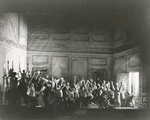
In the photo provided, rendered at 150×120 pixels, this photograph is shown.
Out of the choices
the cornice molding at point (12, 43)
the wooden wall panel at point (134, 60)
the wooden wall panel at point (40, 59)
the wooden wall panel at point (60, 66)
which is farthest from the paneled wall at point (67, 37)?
the wooden wall panel at point (134, 60)

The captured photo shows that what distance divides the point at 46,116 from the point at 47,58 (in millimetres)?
4824

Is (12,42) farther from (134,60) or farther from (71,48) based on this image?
(134,60)

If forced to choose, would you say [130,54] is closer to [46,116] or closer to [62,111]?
[62,111]

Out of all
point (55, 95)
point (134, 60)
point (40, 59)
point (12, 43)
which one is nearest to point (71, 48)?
point (40, 59)

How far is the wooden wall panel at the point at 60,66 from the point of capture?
1254 centimetres

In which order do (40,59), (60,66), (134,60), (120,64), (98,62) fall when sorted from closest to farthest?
(134,60)
(120,64)
(40,59)
(60,66)
(98,62)

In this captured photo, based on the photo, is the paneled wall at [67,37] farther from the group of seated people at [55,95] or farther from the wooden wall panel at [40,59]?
the group of seated people at [55,95]

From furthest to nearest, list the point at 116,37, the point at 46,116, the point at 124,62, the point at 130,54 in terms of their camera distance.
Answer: the point at 116,37
the point at 124,62
the point at 130,54
the point at 46,116

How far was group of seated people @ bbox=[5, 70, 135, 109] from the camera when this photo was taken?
8.55m

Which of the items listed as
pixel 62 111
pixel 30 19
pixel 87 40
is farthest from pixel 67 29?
pixel 62 111

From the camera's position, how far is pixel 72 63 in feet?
42.0

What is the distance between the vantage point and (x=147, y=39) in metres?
8.89

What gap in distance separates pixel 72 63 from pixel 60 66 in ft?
2.52

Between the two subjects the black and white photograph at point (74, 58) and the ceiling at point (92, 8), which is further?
the black and white photograph at point (74, 58)
